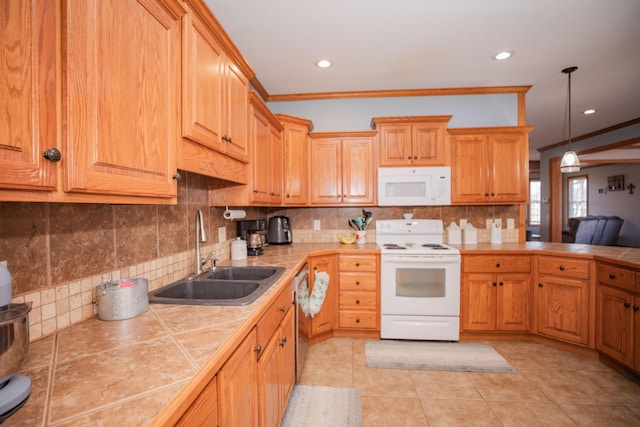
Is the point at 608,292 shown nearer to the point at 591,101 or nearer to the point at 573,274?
the point at 573,274

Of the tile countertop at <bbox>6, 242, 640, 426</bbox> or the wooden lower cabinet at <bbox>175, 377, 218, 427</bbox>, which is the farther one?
the wooden lower cabinet at <bbox>175, 377, 218, 427</bbox>

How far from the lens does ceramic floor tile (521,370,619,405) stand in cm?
194

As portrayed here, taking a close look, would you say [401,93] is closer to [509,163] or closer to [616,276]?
[509,163]

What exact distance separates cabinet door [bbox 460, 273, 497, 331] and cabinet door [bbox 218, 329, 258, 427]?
7.51 ft

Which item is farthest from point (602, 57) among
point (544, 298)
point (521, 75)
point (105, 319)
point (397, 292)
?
point (105, 319)

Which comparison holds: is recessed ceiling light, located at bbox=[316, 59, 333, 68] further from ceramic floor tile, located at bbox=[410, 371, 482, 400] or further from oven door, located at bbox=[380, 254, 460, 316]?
ceramic floor tile, located at bbox=[410, 371, 482, 400]

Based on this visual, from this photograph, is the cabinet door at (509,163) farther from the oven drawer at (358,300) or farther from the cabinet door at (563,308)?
the oven drawer at (358,300)

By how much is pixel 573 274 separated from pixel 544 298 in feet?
1.07

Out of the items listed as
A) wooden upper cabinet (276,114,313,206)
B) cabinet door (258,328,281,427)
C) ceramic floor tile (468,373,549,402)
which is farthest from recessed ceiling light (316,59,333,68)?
ceramic floor tile (468,373,549,402)

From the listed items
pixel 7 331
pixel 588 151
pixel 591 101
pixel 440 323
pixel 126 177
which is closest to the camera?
pixel 7 331

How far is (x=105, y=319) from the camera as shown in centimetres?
108

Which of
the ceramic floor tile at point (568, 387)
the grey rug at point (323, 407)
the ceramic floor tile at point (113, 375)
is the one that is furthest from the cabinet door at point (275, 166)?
the ceramic floor tile at point (568, 387)

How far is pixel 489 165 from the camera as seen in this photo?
10.00ft

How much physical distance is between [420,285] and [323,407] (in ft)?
4.61
